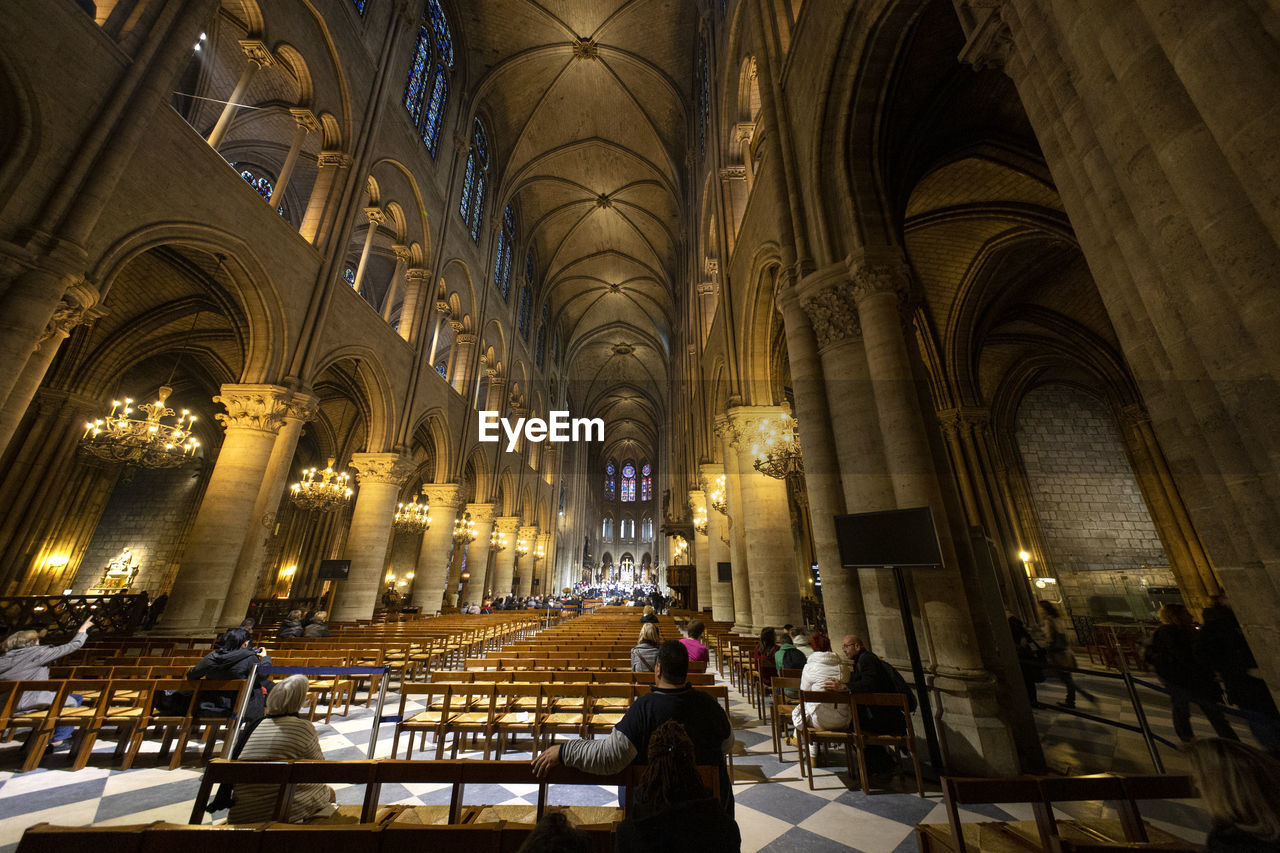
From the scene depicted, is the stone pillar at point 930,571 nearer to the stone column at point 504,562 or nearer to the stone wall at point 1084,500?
the stone wall at point 1084,500

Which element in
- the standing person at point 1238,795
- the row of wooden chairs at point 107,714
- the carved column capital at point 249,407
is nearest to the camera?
the standing person at point 1238,795

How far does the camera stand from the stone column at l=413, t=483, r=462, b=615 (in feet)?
48.7

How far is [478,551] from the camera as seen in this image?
18.5 m

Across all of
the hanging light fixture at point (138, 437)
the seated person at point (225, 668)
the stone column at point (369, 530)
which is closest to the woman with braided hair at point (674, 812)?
the seated person at point (225, 668)

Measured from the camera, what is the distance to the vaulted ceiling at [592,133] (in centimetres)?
1714

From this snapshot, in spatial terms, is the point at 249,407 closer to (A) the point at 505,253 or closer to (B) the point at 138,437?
(B) the point at 138,437

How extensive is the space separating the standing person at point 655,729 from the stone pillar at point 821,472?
3597 mm

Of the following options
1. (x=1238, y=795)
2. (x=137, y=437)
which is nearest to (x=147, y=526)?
(x=137, y=437)

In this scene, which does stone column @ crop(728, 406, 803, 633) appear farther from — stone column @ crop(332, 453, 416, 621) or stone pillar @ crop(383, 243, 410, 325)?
stone pillar @ crop(383, 243, 410, 325)

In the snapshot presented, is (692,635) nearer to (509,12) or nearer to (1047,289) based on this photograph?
(1047,289)

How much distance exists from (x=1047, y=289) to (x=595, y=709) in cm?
1517

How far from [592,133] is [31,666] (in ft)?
73.7

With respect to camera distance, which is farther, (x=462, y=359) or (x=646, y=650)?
(x=462, y=359)

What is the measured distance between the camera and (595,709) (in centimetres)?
416
